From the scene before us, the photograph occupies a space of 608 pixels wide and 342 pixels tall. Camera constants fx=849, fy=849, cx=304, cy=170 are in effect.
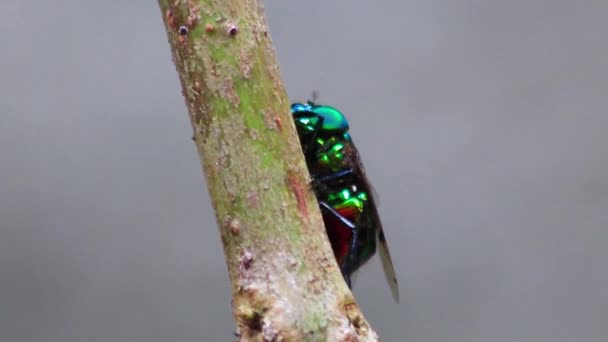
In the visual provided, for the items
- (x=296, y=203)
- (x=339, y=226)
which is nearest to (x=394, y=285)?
(x=339, y=226)

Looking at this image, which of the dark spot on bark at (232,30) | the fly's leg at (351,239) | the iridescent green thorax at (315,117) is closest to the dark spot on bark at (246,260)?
the dark spot on bark at (232,30)

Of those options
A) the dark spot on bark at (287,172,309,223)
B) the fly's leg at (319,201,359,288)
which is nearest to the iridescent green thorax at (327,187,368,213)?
the fly's leg at (319,201,359,288)

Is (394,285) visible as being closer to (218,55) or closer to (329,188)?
(329,188)

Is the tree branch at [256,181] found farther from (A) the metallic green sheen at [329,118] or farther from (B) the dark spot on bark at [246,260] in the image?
(A) the metallic green sheen at [329,118]

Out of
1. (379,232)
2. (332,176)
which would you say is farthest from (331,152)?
(379,232)

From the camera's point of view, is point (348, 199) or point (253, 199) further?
point (348, 199)

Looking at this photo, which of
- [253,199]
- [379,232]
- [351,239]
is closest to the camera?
[253,199]

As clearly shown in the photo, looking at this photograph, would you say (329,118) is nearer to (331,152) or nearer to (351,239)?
(331,152)
